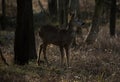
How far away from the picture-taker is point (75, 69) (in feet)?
38.6

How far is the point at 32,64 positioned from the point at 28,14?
1621 millimetres

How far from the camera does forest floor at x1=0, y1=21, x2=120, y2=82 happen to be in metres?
9.98

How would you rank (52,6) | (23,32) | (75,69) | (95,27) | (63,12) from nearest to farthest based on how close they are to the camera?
(75,69) → (23,32) → (63,12) → (95,27) → (52,6)

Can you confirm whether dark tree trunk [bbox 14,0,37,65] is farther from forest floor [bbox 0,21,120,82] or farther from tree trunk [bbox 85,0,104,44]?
tree trunk [bbox 85,0,104,44]

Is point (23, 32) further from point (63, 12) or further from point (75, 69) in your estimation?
point (63, 12)

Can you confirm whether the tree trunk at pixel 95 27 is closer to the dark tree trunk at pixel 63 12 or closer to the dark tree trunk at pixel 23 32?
the dark tree trunk at pixel 63 12

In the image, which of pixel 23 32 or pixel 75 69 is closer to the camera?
pixel 75 69

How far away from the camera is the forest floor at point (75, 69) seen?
998 cm


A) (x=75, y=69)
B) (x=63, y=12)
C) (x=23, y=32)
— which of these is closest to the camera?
(x=75, y=69)

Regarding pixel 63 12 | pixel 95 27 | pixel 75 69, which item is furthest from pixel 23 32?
pixel 95 27

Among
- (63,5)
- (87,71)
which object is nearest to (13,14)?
(63,5)

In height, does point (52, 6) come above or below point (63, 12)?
below

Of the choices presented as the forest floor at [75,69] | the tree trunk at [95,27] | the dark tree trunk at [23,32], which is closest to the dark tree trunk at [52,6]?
the tree trunk at [95,27]

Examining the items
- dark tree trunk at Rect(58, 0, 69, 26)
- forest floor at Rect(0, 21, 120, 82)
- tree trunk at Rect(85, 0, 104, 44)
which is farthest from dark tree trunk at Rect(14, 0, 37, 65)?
tree trunk at Rect(85, 0, 104, 44)
